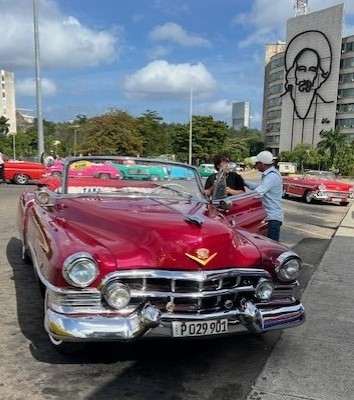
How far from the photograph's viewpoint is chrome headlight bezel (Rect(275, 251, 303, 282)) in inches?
148

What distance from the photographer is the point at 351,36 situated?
7838cm

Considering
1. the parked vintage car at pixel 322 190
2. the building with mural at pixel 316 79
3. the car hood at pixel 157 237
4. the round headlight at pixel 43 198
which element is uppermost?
the building with mural at pixel 316 79

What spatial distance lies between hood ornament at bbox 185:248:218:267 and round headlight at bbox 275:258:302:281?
2.26 ft

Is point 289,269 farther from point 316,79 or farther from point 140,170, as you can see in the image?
point 316,79

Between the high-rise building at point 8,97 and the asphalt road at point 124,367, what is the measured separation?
133162 mm

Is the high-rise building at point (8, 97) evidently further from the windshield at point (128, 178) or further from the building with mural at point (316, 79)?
the windshield at point (128, 178)

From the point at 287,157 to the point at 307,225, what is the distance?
68335 millimetres

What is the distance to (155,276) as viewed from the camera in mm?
3225

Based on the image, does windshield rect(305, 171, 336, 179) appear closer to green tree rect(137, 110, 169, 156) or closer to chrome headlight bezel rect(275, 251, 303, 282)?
chrome headlight bezel rect(275, 251, 303, 282)

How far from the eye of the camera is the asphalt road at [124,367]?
3.13 metres

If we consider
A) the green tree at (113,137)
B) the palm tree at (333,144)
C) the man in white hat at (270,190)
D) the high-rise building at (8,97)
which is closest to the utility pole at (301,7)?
the palm tree at (333,144)

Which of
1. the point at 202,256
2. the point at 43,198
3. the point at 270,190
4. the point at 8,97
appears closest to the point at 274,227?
the point at 270,190

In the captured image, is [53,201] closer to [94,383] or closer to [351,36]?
[94,383]

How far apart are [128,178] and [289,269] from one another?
2067 millimetres
